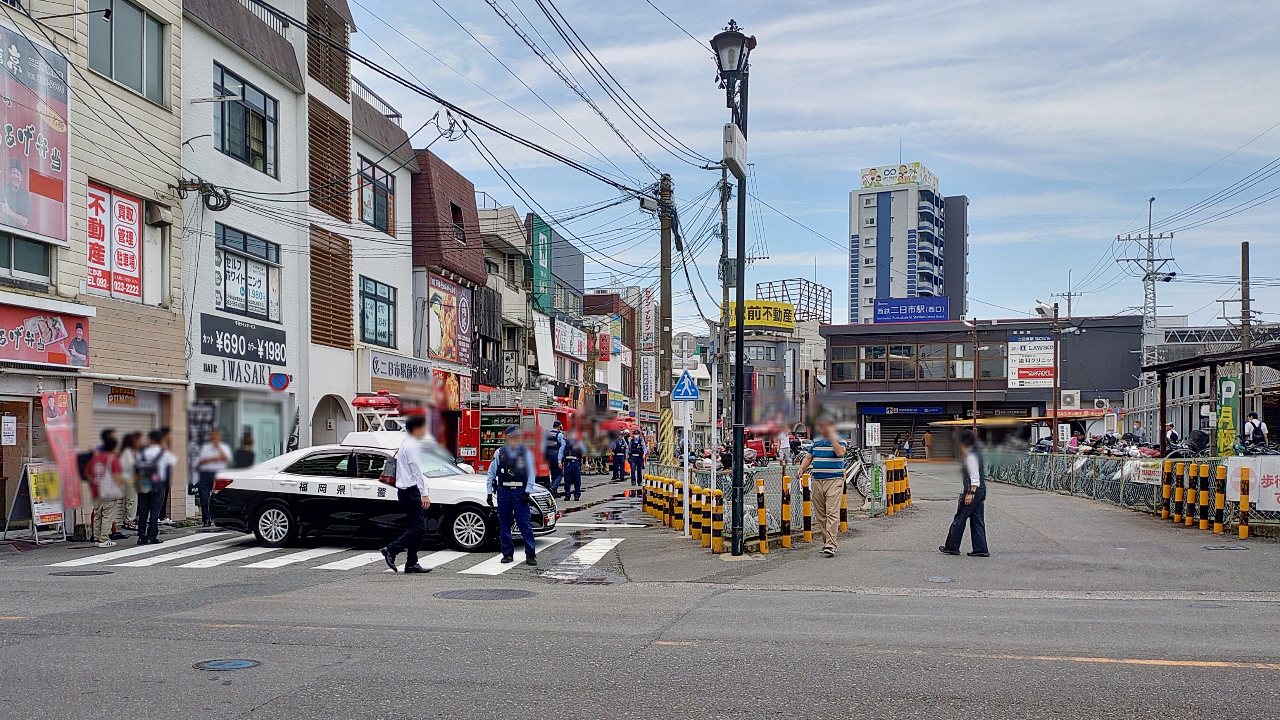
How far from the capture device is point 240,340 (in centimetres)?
464

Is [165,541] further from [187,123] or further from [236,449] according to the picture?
[236,449]

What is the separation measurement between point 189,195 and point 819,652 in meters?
6.77

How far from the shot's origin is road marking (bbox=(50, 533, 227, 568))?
16192 millimetres

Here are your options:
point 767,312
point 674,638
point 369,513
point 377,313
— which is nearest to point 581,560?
point 369,513

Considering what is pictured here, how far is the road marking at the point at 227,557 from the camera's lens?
16.2m

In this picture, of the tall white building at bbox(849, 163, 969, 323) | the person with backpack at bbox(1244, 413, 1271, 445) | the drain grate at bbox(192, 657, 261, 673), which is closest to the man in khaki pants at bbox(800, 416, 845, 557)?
the drain grate at bbox(192, 657, 261, 673)

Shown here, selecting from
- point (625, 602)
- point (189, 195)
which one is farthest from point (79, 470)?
point (625, 602)

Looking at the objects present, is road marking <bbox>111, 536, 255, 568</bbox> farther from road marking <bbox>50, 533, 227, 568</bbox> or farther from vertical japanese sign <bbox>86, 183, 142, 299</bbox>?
vertical japanese sign <bbox>86, 183, 142, 299</bbox>

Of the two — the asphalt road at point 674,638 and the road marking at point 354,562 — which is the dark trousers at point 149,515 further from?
the road marking at point 354,562

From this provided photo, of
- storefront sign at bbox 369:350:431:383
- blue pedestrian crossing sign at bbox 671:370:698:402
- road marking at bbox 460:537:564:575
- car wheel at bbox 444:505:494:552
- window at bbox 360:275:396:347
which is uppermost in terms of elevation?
window at bbox 360:275:396:347

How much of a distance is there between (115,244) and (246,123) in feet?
3.32

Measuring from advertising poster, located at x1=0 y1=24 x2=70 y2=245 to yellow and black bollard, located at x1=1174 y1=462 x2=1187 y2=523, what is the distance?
20554 millimetres

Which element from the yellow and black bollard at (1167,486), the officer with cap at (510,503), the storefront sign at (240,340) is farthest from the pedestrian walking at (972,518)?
the storefront sign at (240,340)

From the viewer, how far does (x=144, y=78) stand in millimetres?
6461
